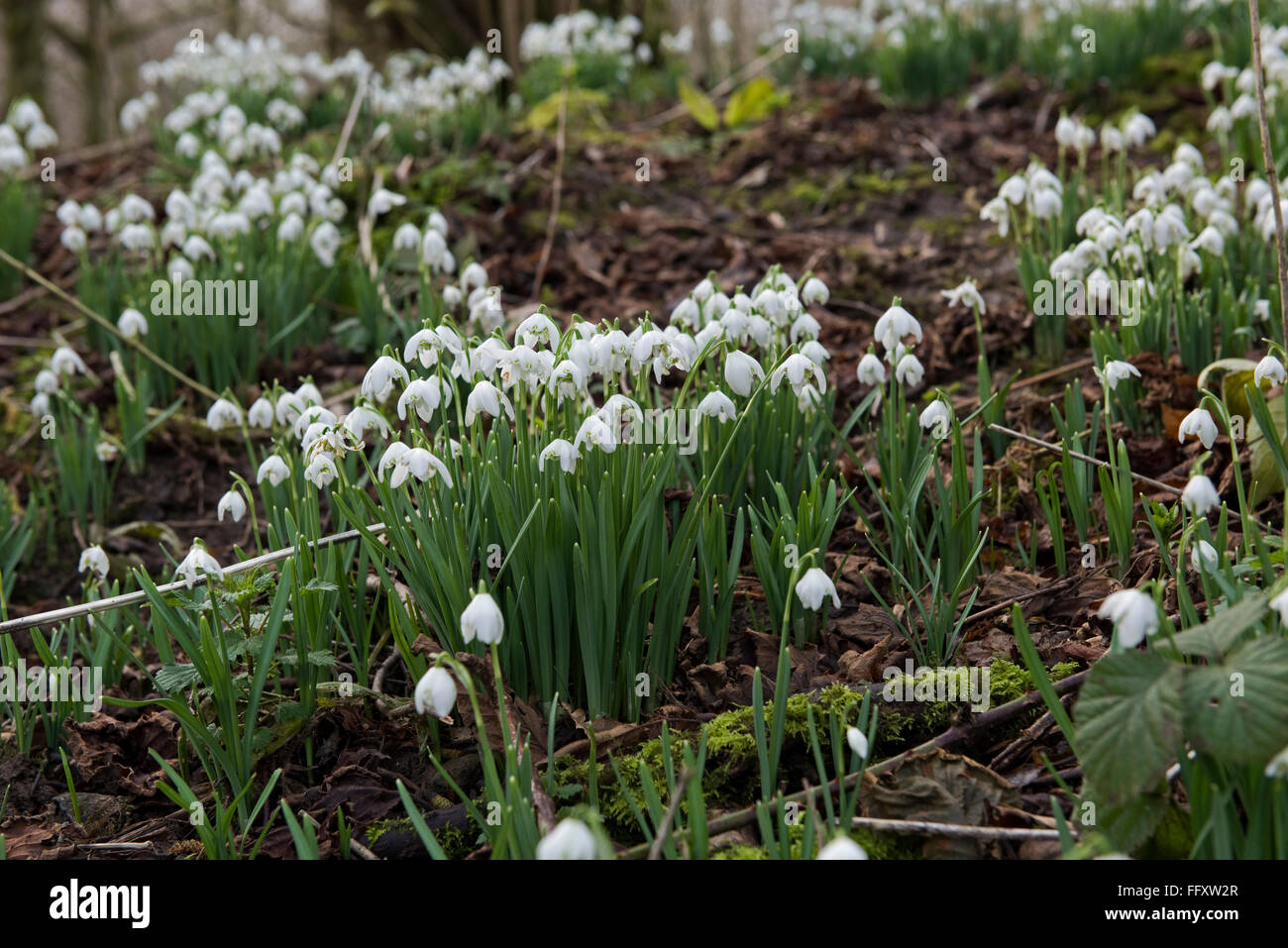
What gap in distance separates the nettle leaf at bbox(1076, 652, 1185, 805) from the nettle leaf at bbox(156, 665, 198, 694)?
1571 millimetres

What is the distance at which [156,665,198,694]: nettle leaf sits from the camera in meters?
2.15

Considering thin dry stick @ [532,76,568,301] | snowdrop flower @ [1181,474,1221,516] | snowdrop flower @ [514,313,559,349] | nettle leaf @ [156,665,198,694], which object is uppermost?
thin dry stick @ [532,76,568,301]

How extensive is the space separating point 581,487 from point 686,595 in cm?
37

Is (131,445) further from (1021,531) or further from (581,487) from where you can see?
(1021,531)

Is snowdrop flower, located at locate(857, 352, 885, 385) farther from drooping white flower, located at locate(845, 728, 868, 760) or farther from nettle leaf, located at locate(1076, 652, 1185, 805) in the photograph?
nettle leaf, located at locate(1076, 652, 1185, 805)

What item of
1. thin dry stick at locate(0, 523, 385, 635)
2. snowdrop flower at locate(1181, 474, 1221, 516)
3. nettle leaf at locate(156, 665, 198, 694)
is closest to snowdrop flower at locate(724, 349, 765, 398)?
thin dry stick at locate(0, 523, 385, 635)

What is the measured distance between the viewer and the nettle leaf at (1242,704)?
1429 millimetres

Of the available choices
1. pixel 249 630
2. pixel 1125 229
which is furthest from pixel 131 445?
pixel 1125 229

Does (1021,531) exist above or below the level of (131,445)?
below

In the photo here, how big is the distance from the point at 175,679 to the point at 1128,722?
1.66m

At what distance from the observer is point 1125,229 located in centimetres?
326

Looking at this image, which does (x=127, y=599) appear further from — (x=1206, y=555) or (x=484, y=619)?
(x=1206, y=555)

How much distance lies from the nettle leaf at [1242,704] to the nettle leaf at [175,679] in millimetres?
1703

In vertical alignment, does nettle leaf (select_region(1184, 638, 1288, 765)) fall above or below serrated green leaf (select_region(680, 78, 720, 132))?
below
